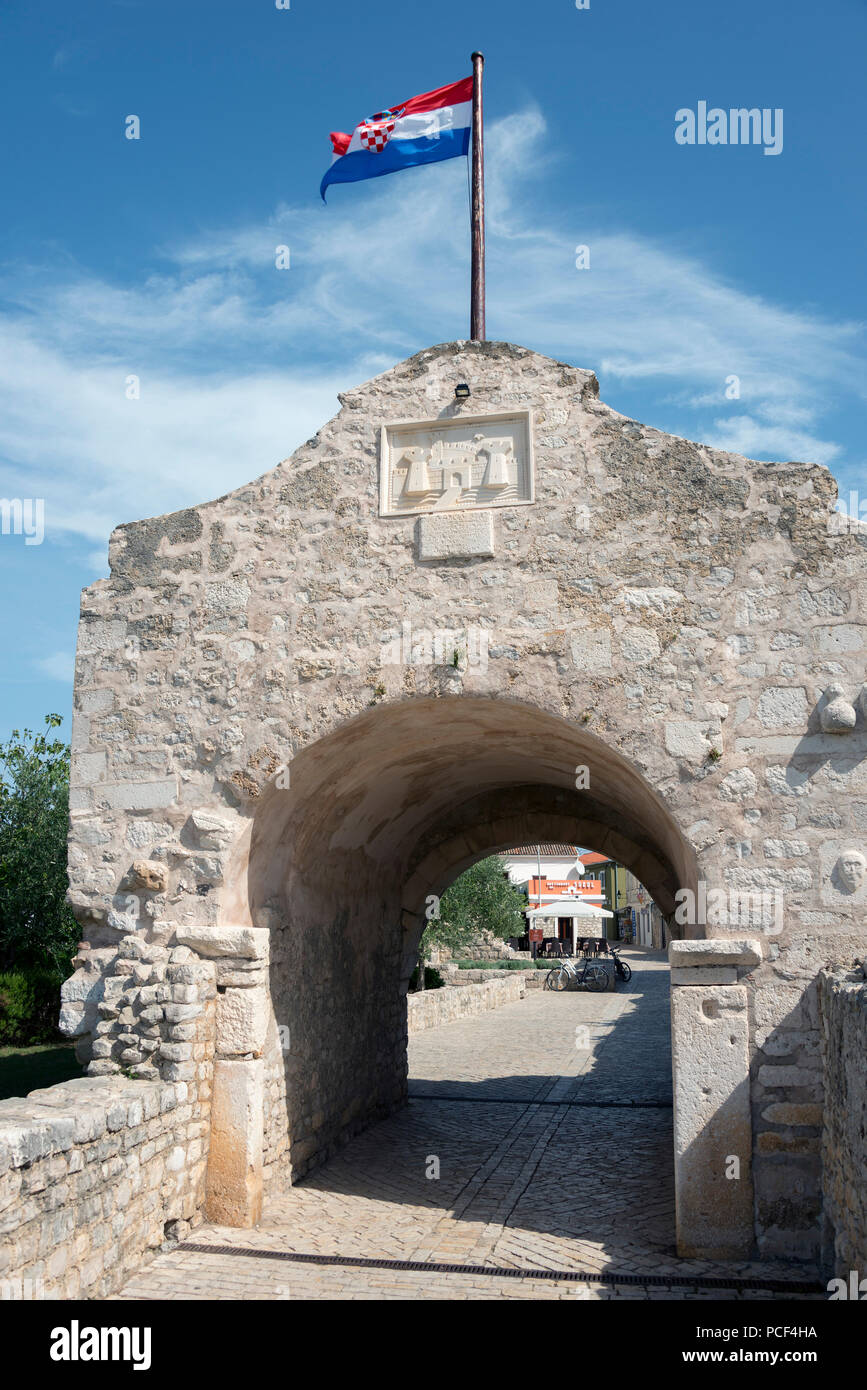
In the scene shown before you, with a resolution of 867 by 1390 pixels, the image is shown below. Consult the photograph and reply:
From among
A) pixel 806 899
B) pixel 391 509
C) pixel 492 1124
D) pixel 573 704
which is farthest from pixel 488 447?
pixel 492 1124

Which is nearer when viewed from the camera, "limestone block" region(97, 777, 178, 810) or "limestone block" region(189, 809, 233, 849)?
"limestone block" region(189, 809, 233, 849)

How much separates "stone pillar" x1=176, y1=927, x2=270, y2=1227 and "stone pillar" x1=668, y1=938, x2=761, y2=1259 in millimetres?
2177

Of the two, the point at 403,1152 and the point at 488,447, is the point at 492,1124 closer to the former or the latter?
the point at 403,1152

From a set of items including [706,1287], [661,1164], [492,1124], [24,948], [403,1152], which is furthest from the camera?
[24,948]

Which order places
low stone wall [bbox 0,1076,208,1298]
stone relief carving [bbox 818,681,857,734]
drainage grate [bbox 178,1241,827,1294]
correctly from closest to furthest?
low stone wall [bbox 0,1076,208,1298] < drainage grate [bbox 178,1241,827,1294] < stone relief carving [bbox 818,681,857,734]

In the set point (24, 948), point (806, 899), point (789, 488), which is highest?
point (789, 488)

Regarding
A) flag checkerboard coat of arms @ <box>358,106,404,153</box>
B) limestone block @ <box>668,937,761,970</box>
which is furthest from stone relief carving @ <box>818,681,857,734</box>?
flag checkerboard coat of arms @ <box>358,106,404,153</box>

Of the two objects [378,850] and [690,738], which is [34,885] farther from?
[690,738]

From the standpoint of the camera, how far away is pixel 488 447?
237 inches

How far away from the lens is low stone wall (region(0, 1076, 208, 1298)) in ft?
11.8

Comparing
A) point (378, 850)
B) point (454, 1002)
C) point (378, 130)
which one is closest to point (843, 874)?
point (378, 850)

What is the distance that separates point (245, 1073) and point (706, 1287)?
96.7 inches

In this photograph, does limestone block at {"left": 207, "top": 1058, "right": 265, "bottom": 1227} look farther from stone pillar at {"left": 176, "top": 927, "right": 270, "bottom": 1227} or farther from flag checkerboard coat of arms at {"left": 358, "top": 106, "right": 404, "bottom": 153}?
flag checkerboard coat of arms at {"left": 358, "top": 106, "right": 404, "bottom": 153}

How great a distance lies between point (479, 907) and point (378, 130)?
18026mm
